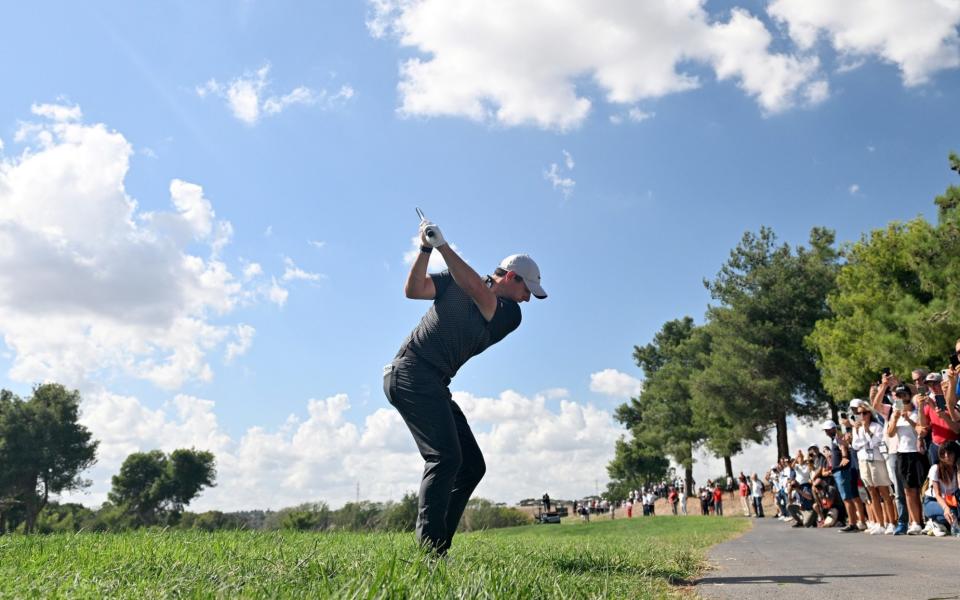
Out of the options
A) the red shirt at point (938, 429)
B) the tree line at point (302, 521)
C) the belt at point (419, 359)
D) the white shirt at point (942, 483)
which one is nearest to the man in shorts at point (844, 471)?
the white shirt at point (942, 483)

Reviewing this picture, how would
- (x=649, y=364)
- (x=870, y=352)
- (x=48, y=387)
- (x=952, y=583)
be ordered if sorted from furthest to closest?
(x=649, y=364) < (x=48, y=387) < (x=870, y=352) < (x=952, y=583)

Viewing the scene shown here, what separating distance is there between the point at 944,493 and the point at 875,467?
1.90 m

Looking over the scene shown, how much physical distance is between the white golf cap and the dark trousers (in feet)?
2.59

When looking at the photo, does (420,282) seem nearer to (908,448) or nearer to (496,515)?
(908,448)

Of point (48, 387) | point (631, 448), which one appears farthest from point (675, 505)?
point (48, 387)

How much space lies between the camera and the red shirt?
31.6ft

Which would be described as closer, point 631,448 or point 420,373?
point 420,373

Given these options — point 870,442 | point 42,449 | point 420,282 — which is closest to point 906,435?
point 870,442

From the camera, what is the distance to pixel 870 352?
27875mm

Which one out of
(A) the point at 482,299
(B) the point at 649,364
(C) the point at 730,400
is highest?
(B) the point at 649,364

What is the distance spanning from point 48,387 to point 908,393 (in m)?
57.9

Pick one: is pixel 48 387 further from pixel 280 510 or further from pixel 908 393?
pixel 908 393

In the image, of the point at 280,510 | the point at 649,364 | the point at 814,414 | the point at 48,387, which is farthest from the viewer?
the point at 649,364

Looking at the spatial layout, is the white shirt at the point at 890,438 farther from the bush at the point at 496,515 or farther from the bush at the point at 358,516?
the bush at the point at 496,515
